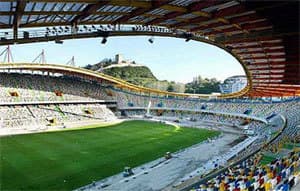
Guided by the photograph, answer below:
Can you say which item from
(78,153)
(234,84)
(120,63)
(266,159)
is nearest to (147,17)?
(266,159)

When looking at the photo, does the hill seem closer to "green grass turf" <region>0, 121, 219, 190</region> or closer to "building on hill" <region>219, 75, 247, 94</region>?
"building on hill" <region>219, 75, 247, 94</region>

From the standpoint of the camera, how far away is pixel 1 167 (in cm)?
2269

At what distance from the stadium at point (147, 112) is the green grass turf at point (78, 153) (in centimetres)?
10

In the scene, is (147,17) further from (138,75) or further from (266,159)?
(138,75)

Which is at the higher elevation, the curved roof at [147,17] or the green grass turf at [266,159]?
the curved roof at [147,17]

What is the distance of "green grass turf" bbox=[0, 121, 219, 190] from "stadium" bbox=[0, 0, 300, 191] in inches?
3.8

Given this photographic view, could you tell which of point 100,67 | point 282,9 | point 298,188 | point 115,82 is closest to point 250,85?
point 115,82

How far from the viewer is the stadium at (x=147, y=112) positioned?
1475 centimetres

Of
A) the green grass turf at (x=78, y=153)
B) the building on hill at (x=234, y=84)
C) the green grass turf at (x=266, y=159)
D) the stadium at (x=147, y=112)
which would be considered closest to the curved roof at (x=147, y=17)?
the stadium at (x=147, y=112)

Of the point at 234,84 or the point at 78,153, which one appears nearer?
the point at 78,153

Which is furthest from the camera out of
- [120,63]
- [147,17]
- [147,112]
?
[120,63]

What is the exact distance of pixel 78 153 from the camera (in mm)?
27625

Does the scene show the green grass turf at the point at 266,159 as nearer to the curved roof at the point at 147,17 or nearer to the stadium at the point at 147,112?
the stadium at the point at 147,112

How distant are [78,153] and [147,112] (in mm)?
35733
